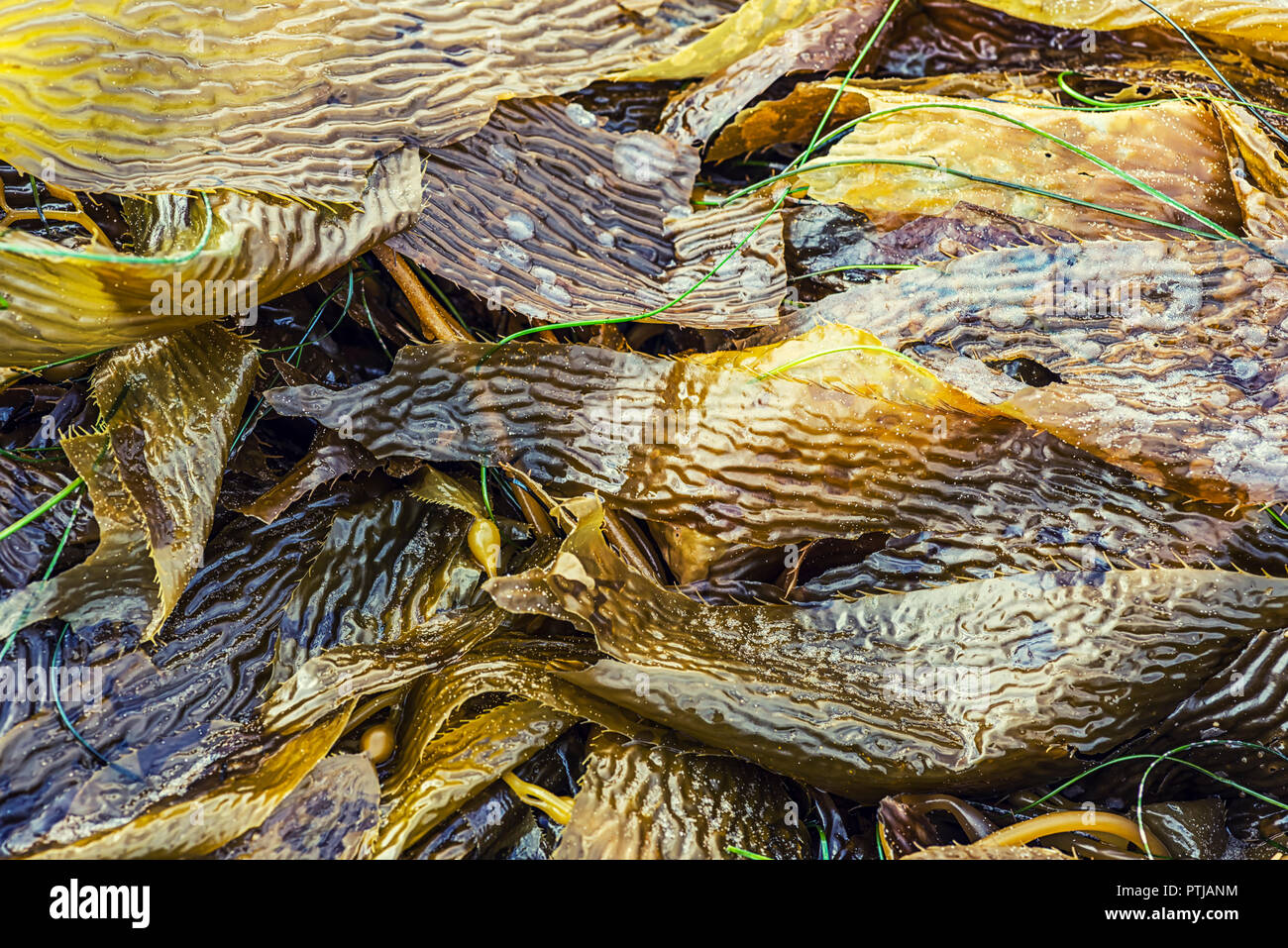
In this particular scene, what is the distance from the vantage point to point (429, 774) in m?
1.08

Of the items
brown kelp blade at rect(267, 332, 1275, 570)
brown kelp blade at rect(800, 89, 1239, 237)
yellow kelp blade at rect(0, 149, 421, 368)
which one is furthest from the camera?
brown kelp blade at rect(800, 89, 1239, 237)

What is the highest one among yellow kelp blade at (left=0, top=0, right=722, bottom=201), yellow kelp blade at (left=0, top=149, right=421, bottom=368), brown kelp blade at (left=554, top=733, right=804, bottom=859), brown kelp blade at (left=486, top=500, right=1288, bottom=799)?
yellow kelp blade at (left=0, top=0, right=722, bottom=201)

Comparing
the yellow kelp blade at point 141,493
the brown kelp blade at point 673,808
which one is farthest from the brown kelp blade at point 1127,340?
the yellow kelp blade at point 141,493

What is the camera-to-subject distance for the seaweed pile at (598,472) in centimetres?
106

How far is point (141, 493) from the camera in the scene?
3.56 ft

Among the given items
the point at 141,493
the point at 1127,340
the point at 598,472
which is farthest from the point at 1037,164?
the point at 141,493

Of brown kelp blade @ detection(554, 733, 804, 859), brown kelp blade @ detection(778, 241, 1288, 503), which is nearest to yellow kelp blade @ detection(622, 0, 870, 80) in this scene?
brown kelp blade @ detection(778, 241, 1288, 503)

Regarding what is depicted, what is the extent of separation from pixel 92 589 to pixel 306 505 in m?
0.31

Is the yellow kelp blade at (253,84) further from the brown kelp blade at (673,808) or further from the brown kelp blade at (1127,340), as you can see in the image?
the brown kelp blade at (673,808)

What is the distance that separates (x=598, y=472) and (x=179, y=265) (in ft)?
2.06

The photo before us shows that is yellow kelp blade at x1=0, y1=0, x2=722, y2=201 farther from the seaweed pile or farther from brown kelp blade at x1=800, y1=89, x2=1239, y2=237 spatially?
brown kelp blade at x1=800, y1=89, x2=1239, y2=237

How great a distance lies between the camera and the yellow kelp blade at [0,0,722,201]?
1.07m
